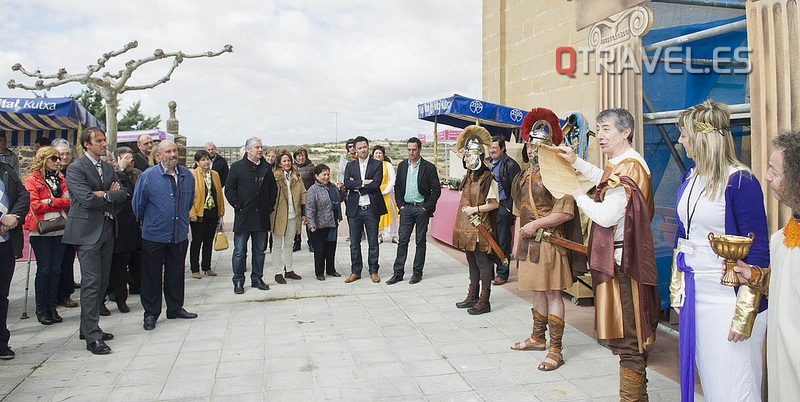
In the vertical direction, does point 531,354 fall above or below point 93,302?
below

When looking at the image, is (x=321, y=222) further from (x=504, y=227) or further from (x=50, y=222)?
(x=50, y=222)

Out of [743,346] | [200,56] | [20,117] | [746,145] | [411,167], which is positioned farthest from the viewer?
[200,56]

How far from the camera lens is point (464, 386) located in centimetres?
388

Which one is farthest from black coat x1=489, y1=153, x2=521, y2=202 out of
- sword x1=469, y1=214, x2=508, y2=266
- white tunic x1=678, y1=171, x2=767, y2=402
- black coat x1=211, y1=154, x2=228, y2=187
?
black coat x1=211, y1=154, x2=228, y2=187

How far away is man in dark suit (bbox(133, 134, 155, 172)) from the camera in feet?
23.5

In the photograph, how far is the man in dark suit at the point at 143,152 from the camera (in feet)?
23.5

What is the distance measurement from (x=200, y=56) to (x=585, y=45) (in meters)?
14.6

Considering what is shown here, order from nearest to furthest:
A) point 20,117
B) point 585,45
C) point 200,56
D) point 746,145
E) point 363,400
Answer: point 363,400 < point 746,145 < point 20,117 < point 585,45 < point 200,56

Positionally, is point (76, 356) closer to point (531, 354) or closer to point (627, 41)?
point (531, 354)

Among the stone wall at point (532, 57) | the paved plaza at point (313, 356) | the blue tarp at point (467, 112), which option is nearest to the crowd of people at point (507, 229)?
the paved plaza at point (313, 356)

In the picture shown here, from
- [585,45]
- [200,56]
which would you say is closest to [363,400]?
[585,45]

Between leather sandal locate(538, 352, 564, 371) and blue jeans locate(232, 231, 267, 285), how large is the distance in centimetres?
396

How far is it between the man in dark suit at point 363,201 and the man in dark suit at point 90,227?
10.3ft

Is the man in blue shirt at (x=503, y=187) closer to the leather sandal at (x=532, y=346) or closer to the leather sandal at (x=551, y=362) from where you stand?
the leather sandal at (x=532, y=346)
